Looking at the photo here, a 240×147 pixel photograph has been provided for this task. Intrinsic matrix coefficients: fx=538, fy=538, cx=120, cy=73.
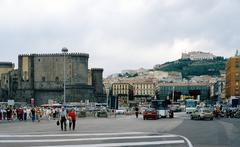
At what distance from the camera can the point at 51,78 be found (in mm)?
136250

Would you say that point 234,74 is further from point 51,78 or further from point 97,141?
point 97,141

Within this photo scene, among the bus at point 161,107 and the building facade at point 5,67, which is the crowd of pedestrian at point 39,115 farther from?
the building facade at point 5,67

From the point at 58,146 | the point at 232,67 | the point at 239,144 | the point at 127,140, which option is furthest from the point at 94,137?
the point at 232,67

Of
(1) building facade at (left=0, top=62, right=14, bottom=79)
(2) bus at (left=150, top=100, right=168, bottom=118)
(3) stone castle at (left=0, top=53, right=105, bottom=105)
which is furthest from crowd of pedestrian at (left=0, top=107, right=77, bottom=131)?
(1) building facade at (left=0, top=62, right=14, bottom=79)

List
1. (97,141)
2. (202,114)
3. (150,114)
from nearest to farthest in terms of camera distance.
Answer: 1. (97,141)
2. (202,114)
3. (150,114)

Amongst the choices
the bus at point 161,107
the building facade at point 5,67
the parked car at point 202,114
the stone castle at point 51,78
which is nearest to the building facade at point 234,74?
the stone castle at point 51,78

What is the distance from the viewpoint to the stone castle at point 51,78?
135 m

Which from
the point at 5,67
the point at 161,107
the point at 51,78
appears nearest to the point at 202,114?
the point at 161,107

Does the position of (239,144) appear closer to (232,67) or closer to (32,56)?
(232,67)

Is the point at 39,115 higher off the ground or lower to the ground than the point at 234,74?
lower

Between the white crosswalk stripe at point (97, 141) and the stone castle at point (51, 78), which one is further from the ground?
the stone castle at point (51, 78)

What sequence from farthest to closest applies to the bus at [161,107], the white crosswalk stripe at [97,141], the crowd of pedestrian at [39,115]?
the bus at [161,107] < the crowd of pedestrian at [39,115] < the white crosswalk stripe at [97,141]

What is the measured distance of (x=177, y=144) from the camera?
19.9m

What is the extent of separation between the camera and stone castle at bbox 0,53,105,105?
135 meters
